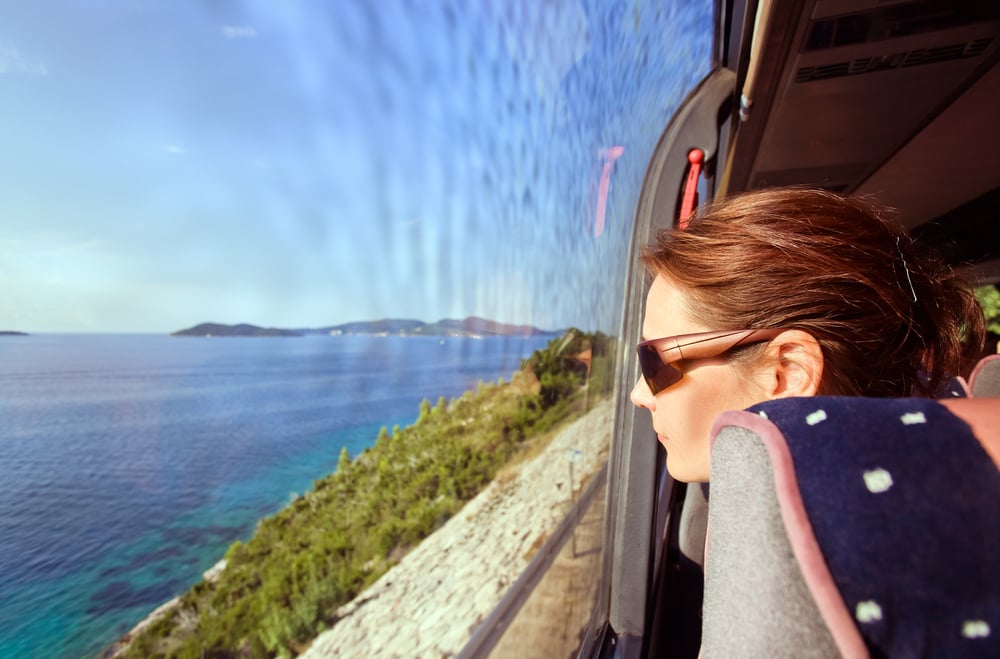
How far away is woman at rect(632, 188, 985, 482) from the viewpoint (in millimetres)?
1022

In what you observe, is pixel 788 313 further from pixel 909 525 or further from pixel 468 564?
pixel 468 564

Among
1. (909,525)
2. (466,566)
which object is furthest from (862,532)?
(466,566)

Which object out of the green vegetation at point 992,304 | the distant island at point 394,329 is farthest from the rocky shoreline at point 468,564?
the green vegetation at point 992,304

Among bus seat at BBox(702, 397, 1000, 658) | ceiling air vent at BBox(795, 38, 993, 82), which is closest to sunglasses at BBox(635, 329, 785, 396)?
bus seat at BBox(702, 397, 1000, 658)

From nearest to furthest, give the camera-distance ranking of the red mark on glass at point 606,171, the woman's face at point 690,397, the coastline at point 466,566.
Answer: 1. the woman's face at point 690,397
2. the coastline at point 466,566
3. the red mark on glass at point 606,171

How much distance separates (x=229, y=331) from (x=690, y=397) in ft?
3.40

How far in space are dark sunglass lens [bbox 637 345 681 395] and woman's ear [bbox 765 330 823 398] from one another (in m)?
0.18

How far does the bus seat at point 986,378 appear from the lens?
145 cm

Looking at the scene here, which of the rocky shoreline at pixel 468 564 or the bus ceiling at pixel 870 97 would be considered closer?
the rocky shoreline at pixel 468 564

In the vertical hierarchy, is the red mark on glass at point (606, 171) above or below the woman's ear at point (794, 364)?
above

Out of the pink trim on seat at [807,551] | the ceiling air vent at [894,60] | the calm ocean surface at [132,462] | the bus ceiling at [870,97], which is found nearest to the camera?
the pink trim on seat at [807,551]

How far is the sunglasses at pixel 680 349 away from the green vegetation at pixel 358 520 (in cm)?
103

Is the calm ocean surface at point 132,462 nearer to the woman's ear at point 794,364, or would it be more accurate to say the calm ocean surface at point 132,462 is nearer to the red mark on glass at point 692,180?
the woman's ear at point 794,364

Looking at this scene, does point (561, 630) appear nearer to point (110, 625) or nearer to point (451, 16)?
point (110, 625)
